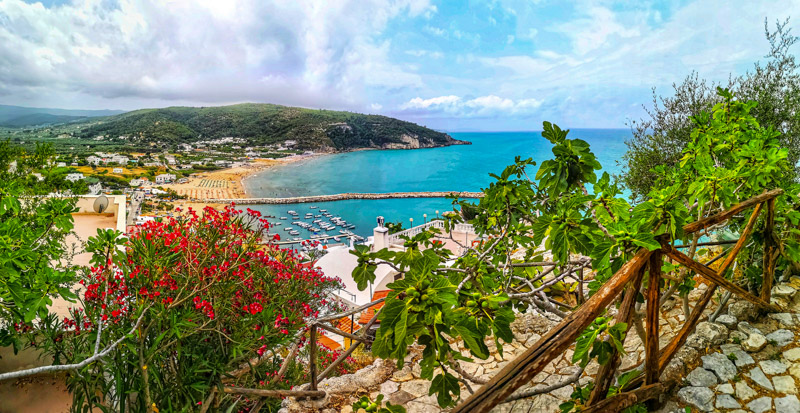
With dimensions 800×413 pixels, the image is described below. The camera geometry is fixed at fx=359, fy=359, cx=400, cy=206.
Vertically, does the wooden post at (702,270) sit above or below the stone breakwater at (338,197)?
above

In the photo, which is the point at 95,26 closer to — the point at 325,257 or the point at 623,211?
the point at 325,257

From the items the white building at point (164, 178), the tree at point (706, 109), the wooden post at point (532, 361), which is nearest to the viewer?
the wooden post at point (532, 361)

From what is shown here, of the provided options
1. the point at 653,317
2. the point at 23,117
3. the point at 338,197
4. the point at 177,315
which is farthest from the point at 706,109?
the point at 23,117

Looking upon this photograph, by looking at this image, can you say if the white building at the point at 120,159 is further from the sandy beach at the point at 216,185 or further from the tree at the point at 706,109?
the tree at the point at 706,109

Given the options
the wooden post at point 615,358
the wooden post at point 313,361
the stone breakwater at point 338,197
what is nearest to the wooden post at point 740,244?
the wooden post at point 615,358

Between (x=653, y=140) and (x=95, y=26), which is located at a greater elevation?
(x=95, y=26)

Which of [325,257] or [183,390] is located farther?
Result: [325,257]

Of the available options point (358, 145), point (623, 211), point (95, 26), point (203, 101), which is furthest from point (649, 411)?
point (203, 101)
